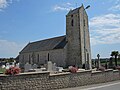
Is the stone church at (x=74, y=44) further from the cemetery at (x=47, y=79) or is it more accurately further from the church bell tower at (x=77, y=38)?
the cemetery at (x=47, y=79)

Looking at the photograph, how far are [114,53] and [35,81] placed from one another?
43.8m

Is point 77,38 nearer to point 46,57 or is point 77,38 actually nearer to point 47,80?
point 46,57

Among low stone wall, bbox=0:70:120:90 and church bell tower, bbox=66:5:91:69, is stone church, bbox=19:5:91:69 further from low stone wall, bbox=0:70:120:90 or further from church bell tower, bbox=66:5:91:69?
low stone wall, bbox=0:70:120:90

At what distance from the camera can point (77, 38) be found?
46094mm

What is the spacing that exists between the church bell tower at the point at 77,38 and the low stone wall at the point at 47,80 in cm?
2772

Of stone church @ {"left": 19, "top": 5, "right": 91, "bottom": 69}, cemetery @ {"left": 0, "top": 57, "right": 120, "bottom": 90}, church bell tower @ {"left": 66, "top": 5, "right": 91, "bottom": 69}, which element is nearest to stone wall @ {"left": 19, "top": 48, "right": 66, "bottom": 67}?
stone church @ {"left": 19, "top": 5, "right": 91, "bottom": 69}

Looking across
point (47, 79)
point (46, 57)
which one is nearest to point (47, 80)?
point (47, 79)

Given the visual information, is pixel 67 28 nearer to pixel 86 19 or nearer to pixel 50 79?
pixel 86 19

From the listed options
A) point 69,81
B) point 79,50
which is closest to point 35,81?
point 69,81

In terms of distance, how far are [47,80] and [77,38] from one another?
114ft

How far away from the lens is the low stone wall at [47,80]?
33.6 feet

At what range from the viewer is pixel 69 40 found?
48000mm

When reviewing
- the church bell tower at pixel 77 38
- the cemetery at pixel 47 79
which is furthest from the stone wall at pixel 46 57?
the cemetery at pixel 47 79

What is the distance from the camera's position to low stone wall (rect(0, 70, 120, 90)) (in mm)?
10242
